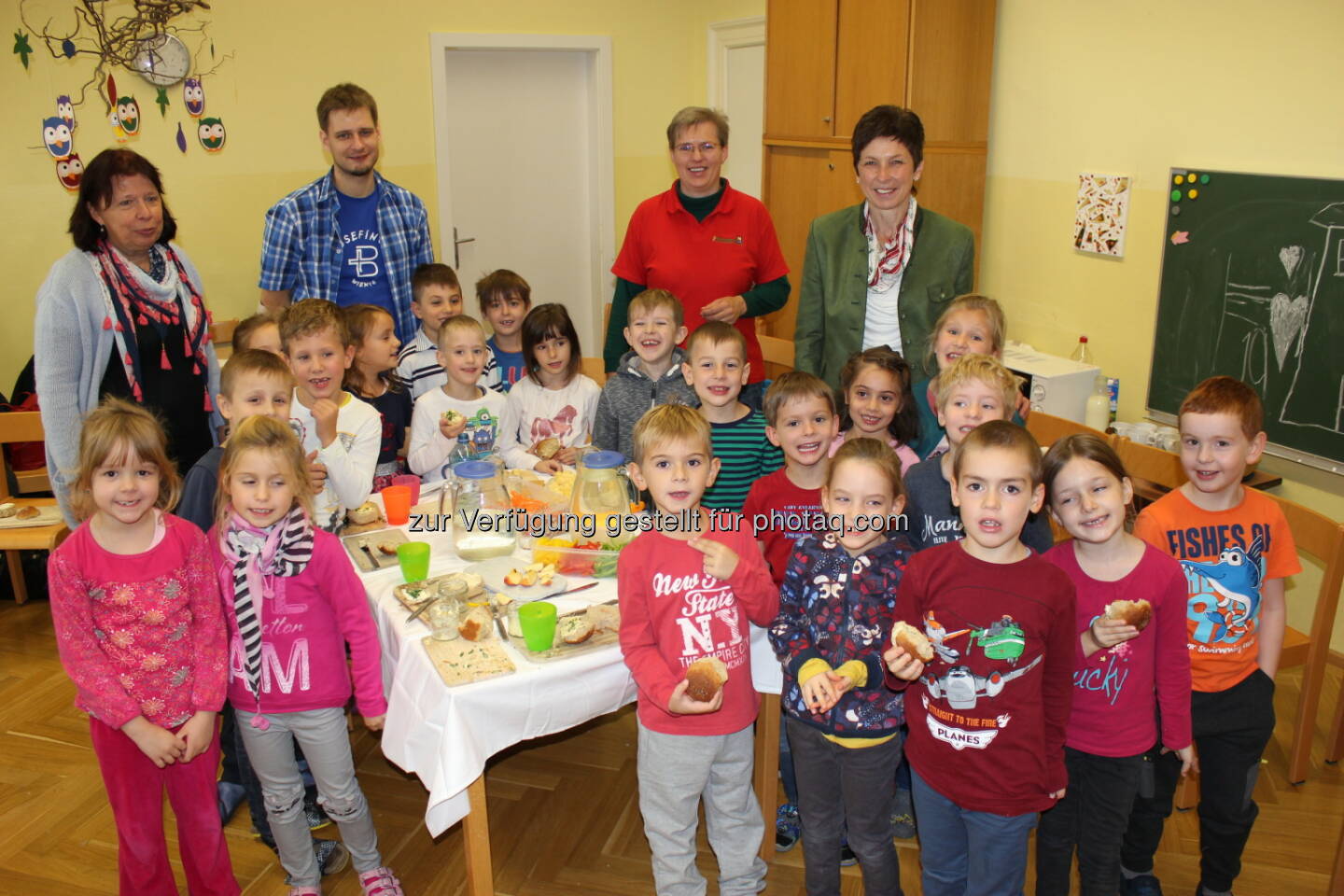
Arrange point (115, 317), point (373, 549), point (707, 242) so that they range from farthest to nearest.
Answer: point (707, 242) < point (115, 317) < point (373, 549)

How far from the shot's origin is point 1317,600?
3.05m

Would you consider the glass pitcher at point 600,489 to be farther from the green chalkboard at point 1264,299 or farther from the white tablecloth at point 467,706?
the green chalkboard at point 1264,299

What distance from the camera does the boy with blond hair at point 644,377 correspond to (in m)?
3.15

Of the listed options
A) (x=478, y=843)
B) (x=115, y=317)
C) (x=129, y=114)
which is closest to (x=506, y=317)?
(x=115, y=317)

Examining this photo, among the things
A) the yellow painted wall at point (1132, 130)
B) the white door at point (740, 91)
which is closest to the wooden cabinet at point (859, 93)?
the yellow painted wall at point (1132, 130)

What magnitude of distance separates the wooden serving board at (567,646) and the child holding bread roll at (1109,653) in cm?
97

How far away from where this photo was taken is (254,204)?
5504 millimetres

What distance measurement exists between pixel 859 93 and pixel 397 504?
3396 mm

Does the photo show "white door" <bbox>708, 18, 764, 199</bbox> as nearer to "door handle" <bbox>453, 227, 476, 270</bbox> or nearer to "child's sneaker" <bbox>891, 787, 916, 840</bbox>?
"door handle" <bbox>453, 227, 476, 270</bbox>

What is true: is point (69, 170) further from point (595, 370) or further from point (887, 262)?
point (887, 262)

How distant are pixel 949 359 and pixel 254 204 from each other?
419 centimetres

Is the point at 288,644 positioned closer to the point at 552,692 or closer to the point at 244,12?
the point at 552,692

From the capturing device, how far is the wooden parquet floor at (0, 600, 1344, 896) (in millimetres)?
2680

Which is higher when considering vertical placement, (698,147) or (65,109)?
(65,109)
